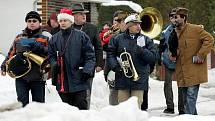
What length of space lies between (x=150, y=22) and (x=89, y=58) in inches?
167

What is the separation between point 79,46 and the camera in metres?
7.12

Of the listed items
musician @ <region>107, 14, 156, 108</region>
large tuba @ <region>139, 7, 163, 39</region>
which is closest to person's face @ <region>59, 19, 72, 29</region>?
musician @ <region>107, 14, 156, 108</region>

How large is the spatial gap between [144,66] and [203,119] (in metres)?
2.02

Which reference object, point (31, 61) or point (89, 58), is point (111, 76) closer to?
point (89, 58)

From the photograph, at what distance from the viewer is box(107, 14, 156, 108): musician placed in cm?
770

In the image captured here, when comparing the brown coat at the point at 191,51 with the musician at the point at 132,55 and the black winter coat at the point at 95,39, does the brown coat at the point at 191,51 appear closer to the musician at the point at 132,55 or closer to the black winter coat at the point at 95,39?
the musician at the point at 132,55

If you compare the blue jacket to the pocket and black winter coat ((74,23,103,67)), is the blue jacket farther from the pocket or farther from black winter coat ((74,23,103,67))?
the pocket

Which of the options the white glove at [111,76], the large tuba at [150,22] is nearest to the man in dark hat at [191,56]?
the white glove at [111,76]

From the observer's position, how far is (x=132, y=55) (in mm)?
7793

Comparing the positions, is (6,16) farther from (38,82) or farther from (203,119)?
(203,119)

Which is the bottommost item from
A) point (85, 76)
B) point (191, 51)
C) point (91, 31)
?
point (85, 76)

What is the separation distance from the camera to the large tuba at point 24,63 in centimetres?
738

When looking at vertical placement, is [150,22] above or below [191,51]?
above

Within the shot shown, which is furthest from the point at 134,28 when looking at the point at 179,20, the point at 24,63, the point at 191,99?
the point at 24,63
